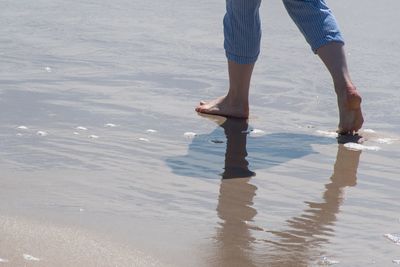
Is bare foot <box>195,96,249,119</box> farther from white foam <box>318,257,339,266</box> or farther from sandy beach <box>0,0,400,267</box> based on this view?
white foam <box>318,257,339,266</box>

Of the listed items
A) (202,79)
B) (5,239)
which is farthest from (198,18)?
(5,239)

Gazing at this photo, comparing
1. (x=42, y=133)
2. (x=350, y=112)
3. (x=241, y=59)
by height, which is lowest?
(x=42, y=133)

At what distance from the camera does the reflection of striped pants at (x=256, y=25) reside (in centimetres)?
439

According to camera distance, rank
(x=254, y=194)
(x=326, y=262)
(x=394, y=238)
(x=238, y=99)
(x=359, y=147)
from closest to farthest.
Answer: (x=326, y=262) → (x=394, y=238) → (x=254, y=194) → (x=359, y=147) → (x=238, y=99)

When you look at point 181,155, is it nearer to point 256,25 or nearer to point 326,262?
point 256,25

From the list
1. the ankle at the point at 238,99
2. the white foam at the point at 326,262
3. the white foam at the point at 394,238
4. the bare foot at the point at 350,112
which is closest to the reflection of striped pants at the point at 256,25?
the ankle at the point at 238,99

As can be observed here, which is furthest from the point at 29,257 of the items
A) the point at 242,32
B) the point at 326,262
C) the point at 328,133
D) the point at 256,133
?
the point at 242,32

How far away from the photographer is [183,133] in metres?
4.20

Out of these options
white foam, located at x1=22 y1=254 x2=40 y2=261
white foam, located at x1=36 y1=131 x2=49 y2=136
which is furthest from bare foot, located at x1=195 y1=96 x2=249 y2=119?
white foam, located at x1=22 y1=254 x2=40 y2=261

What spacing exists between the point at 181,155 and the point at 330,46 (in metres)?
0.92

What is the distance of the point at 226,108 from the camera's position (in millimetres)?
4578

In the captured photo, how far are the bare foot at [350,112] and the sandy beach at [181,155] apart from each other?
73 mm

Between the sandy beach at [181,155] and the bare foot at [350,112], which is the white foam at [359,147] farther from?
the bare foot at [350,112]

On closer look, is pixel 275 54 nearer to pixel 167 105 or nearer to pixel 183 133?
pixel 167 105
